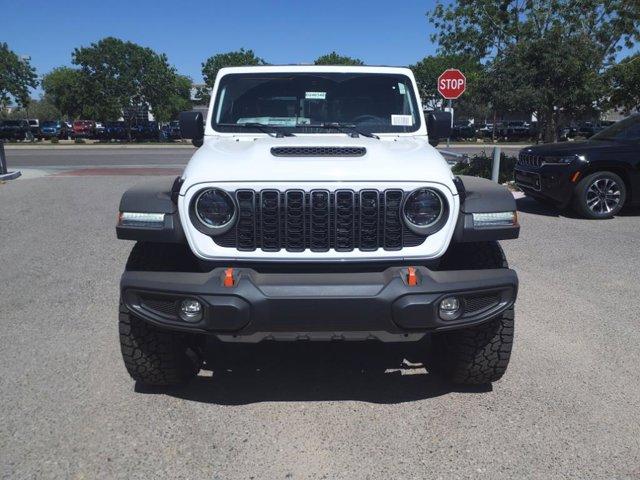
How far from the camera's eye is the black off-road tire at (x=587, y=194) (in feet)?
28.4

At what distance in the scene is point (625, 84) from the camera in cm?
1365

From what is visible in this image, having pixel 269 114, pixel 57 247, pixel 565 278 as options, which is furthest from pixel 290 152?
pixel 57 247

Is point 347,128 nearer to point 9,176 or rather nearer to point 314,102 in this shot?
point 314,102

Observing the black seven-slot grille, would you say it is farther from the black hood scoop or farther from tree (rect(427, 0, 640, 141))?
tree (rect(427, 0, 640, 141))

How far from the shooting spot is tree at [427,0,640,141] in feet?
44.7

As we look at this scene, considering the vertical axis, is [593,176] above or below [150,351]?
above

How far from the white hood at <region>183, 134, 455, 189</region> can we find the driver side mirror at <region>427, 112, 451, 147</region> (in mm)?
910

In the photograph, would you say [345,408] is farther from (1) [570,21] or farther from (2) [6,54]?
→ (2) [6,54]

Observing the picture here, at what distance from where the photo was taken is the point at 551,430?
119 inches

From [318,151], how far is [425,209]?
0.71 metres

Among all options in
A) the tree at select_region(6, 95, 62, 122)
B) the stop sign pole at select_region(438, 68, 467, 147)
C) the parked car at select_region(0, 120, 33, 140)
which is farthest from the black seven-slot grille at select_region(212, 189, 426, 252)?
the tree at select_region(6, 95, 62, 122)

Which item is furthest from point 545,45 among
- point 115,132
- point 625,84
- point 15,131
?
point 15,131

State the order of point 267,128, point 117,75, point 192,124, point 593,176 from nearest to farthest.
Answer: point 267,128
point 192,124
point 593,176
point 117,75

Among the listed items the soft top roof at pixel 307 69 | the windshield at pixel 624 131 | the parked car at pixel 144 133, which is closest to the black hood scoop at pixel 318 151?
the soft top roof at pixel 307 69
